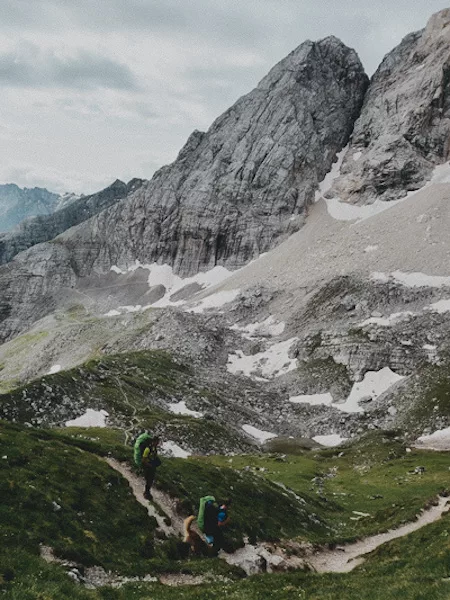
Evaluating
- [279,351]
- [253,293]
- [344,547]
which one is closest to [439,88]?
[253,293]

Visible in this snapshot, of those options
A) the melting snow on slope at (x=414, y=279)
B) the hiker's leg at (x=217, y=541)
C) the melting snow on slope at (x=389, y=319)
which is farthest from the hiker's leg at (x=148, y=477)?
the melting snow on slope at (x=414, y=279)

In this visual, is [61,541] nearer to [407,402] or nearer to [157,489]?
[157,489]

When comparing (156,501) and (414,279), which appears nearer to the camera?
(156,501)

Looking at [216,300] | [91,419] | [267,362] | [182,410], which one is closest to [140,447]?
[91,419]

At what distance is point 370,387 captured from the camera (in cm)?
10600

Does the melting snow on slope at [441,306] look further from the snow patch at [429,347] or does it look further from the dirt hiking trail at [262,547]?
the dirt hiking trail at [262,547]

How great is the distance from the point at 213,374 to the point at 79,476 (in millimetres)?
89316

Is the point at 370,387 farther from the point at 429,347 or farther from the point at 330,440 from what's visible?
the point at 330,440

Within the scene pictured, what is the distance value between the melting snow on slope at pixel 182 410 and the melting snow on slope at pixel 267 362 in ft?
99.6

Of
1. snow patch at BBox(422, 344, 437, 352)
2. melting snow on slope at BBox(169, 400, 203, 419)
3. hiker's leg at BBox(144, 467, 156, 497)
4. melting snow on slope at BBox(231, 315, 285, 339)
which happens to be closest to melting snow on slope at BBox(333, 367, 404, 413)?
snow patch at BBox(422, 344, 437, 352)

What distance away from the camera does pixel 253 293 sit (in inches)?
6196

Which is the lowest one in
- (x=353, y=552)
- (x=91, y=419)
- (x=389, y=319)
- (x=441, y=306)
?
(x=91, y=419)

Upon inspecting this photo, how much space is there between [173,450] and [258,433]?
26.6m

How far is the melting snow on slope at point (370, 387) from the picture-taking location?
102 m
